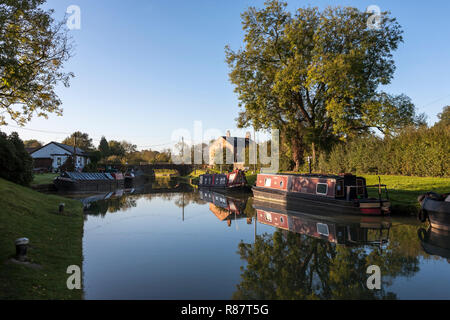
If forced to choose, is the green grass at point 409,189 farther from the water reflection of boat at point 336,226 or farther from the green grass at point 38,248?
the green grass at point 38,248

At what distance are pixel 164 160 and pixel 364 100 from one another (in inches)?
2761

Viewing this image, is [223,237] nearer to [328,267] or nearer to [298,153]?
[328,267]

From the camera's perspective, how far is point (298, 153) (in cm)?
3003

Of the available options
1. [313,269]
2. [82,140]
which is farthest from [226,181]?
[82,140]

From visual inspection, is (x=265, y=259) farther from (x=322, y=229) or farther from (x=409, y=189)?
(x=409, y=189)

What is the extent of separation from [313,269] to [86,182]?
29884 mm

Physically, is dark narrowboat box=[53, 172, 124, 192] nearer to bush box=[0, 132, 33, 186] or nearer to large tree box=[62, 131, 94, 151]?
bush box=[0, 132, 33, 186]

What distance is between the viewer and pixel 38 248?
21.8 ft

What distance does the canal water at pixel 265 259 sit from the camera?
5.60 metres

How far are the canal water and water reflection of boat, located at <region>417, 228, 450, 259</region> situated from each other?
30 mm

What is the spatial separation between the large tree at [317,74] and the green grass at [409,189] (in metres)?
7.02

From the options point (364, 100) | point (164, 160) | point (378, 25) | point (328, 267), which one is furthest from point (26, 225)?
point (164, 160)

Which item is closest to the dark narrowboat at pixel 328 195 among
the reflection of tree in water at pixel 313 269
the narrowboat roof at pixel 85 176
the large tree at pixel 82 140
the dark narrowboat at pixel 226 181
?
the reflection of tree in water at pixel 313 269
